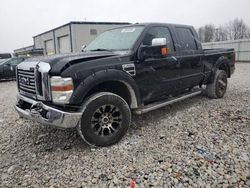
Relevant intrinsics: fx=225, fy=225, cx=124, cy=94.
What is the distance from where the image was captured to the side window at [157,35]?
163 inches

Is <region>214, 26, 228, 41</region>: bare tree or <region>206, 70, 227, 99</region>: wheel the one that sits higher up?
<region>214, 26, 228, 41</region>: bare tree

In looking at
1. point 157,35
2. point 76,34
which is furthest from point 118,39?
point 76,34

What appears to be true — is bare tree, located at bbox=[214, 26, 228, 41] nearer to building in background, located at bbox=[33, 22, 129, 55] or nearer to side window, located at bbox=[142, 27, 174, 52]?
building in background, located at bbox=[33, 22, 129, 55]

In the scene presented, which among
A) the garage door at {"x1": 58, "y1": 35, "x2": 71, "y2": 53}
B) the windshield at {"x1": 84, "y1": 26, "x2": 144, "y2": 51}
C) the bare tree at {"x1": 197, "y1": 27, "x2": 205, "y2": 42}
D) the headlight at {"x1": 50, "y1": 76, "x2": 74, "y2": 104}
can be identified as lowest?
the headlight at {"x1": 50, "y1": 76, "x2": 74, "y2": 104}

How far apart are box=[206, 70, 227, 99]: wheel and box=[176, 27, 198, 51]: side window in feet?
4.04

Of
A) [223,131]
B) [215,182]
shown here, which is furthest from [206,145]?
[215,182]

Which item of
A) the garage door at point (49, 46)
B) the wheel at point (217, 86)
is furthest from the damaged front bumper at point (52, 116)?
the garage door at point (49, 46)

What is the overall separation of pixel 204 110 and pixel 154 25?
2.28m

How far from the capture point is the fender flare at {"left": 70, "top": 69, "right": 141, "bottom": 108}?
310 cm

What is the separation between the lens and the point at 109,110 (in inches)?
137

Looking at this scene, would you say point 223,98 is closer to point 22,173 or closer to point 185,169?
point 185,169

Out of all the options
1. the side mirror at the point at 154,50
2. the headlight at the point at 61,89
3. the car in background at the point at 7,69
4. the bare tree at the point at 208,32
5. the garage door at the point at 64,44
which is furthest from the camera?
the bare tree at the point at 208,32

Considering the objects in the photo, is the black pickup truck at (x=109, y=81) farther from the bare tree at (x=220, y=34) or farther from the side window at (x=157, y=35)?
the bare tree at (x=220, y=34)

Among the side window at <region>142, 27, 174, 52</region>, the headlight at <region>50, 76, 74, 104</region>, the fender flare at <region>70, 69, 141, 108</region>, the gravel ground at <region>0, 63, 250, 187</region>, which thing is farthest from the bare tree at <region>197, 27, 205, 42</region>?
the headlight at <region>50, 76, 74, 104</region>
